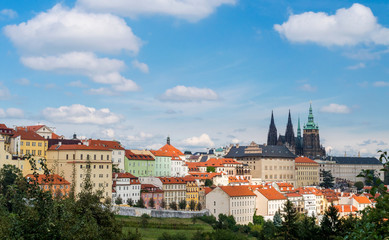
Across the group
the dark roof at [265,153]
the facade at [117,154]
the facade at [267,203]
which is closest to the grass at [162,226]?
the facade at [267,203]

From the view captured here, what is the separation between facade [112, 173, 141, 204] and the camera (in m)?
73.9

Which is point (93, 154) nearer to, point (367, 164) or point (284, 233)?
point (284, 233)

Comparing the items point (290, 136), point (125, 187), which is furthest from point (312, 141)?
point (125, 187)

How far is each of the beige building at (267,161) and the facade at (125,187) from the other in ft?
171

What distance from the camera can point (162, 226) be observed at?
202ft

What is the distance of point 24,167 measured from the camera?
68375 millimetres

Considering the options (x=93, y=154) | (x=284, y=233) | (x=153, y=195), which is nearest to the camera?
(x=284, y=233)

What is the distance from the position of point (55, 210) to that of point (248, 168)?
11482 cm

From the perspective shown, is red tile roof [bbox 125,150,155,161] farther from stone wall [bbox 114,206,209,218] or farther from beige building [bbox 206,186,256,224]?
stone wall [bbox 114,206,209,218]

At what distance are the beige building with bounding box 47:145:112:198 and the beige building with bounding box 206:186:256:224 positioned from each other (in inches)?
703

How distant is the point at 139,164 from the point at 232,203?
2234 cm

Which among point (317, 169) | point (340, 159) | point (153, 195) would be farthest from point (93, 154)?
point (340, 159)

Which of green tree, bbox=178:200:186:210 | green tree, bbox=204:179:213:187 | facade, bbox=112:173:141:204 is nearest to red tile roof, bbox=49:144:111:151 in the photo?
facade, bbox=112:173:141:204

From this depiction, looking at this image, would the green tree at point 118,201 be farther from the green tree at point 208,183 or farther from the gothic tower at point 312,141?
the gothic tower at point 312,141
